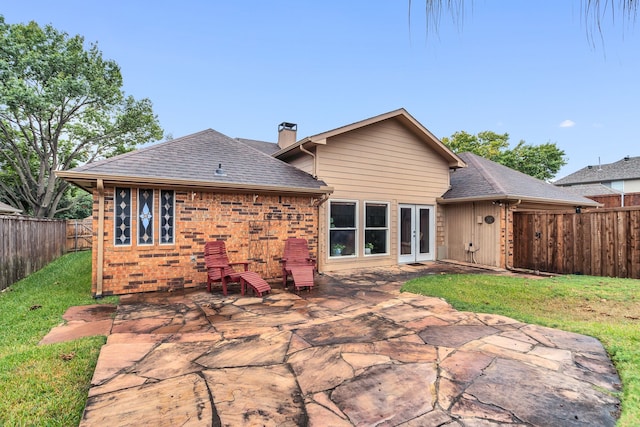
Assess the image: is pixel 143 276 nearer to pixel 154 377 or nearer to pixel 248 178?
pixel 248 178

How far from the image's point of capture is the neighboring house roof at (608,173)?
29891 mm

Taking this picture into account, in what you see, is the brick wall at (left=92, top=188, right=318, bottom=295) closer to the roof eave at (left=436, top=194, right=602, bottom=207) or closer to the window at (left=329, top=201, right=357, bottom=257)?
the window at (left=329, top=201, right=357, bottom=257)

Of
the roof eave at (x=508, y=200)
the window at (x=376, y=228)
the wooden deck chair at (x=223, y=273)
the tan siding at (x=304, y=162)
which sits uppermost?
the tan siding at (x=304, y=162)

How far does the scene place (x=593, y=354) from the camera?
3.32 metres

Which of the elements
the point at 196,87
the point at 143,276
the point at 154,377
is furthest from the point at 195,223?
the point at 196,87

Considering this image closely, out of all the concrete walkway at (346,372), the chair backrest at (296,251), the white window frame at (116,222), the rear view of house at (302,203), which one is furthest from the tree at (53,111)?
the concrete walkway at (346,372)

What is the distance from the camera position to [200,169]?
23.9 ft

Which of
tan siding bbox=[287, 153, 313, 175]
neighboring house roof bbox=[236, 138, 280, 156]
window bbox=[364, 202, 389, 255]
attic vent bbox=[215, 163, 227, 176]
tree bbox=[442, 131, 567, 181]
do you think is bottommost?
window bbox=[364, 202, 389, 255]

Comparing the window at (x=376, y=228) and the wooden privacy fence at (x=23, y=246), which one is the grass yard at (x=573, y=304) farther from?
the wooden privacy fence at (x=23, y=246)

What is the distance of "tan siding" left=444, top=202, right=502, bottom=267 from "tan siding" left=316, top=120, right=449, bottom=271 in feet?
3.21

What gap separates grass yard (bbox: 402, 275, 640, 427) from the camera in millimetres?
3105

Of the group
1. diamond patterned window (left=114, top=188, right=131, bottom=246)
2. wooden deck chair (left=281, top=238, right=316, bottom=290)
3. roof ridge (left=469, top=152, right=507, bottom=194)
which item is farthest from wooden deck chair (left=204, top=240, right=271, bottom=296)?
roof ridge (left=469, top=152, right=507, bottom=194)

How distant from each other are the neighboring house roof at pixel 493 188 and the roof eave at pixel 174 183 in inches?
207

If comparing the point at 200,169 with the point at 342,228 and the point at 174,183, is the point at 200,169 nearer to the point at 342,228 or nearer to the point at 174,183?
the point at 174,183
